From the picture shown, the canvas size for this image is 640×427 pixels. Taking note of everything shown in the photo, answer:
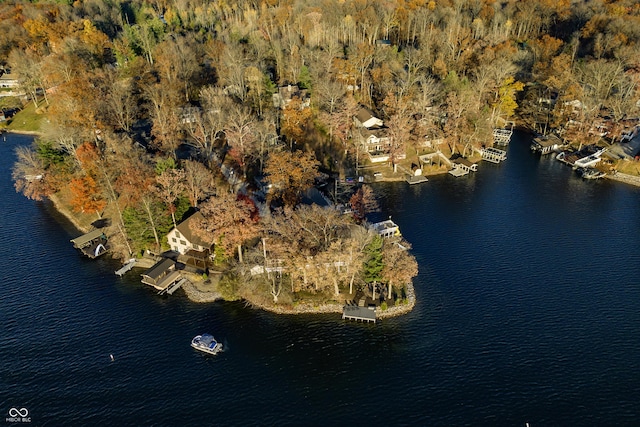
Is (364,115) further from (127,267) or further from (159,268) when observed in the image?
(127,267)

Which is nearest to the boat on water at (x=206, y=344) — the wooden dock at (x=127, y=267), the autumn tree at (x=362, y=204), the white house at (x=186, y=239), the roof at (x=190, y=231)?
the white house at (x=186, y=239)

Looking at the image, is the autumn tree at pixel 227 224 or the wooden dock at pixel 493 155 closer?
the autumn tree at pixel 227 224

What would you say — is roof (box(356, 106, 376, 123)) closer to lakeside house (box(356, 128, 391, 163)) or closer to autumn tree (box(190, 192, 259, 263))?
lakeside house (box(356, 128, 391, 163))

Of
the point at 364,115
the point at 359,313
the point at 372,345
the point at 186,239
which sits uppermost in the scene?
the point at 364,115

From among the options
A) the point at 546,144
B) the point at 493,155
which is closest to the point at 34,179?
the point at 493,155

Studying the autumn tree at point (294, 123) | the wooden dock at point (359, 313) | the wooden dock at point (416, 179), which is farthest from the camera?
the autumn tree at point (294, 123)

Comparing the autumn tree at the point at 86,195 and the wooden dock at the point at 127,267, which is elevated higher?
the autumn tree at the point at 86,195

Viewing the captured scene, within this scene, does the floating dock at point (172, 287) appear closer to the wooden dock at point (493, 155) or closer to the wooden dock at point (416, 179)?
the wooden dock at point (416, 179)
